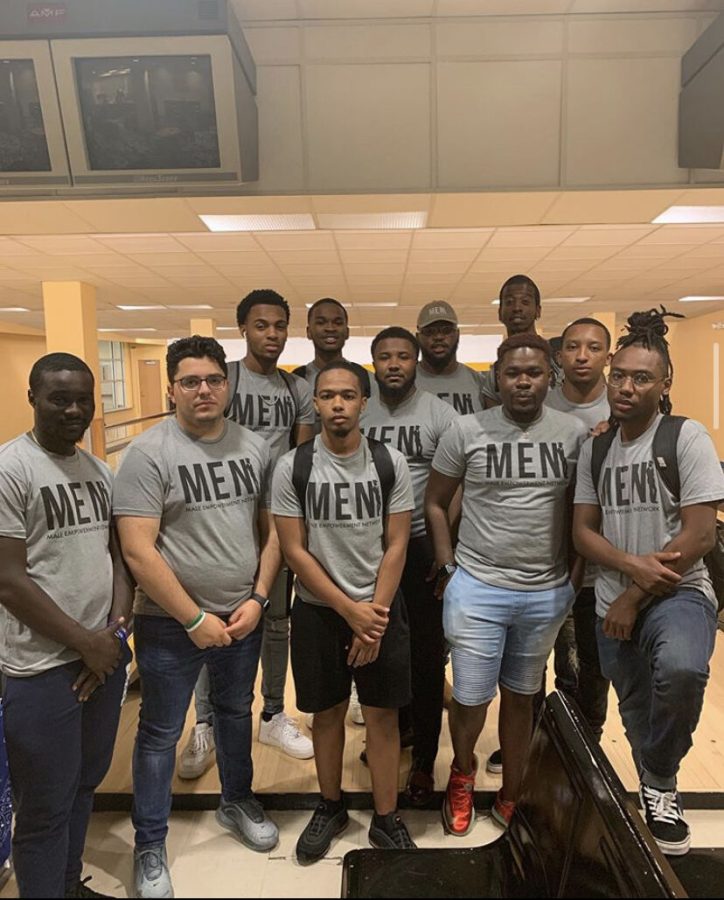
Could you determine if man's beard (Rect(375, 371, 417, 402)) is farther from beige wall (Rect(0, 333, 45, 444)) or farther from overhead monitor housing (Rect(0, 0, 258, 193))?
beige wall (Rect(0, 333, 45, 444))

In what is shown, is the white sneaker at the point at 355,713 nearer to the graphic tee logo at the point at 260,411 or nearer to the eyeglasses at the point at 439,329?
the graphic tee logo at the point at 260,411

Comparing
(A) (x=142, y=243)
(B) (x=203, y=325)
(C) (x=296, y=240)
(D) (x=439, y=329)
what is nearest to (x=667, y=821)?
(D) (x=439, y=329)

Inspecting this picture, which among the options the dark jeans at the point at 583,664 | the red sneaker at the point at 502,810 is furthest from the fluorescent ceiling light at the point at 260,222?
the red sneaker at the point at 502,810

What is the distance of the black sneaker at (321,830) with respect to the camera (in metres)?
1.98

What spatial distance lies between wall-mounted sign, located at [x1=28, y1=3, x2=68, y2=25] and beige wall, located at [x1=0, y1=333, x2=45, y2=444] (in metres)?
10.9

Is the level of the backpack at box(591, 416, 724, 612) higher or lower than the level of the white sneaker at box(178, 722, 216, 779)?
higher

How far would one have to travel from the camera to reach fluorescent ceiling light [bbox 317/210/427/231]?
11.8 ft

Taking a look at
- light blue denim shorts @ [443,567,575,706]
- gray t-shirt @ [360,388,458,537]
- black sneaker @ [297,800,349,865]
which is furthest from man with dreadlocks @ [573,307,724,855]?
black sneaker @ [297,800,349,865]

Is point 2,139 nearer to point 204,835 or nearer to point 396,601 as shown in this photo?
point 396,601

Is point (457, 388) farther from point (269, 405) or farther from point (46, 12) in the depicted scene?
point (46, 12)

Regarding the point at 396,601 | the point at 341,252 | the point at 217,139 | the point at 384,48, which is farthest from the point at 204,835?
the point at 341,252

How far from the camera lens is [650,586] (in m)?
1.75

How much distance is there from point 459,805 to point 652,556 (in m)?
1.17

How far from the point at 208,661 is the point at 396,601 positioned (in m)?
0.65
